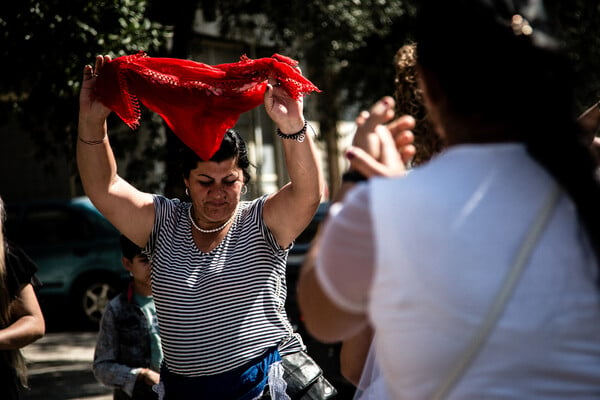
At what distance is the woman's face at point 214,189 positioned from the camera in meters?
3.22

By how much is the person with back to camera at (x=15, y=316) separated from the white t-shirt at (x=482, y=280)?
221 centimetres

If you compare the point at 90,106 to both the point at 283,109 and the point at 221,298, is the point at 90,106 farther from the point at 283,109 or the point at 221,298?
the point at 221,298

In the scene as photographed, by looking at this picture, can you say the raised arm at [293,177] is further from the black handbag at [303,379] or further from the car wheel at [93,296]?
the car wheel at [93,296]

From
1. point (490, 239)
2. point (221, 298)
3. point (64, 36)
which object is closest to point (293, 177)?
point (221, 298)

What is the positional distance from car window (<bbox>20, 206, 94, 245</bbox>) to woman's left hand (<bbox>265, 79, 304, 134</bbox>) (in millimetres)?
7695

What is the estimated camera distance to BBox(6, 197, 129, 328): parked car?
10141 millimetres

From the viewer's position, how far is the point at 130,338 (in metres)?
3.89

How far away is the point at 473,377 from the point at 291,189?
157 centimetres

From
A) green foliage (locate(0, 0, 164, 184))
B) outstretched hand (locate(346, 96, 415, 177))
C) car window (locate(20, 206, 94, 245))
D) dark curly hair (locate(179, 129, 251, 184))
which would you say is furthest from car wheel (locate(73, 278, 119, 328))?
outstretched hand (locate(346, 96, 415, 177))

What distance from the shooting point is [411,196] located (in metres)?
1.57

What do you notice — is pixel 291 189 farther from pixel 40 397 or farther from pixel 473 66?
pixel 40 397

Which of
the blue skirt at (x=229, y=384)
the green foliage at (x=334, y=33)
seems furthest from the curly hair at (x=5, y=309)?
the green foliage at (x=334, y=33)

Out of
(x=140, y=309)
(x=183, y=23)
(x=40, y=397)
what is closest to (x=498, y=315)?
(x=140, y=309)

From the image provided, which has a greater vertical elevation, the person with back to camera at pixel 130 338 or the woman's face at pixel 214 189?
the woman's face at pixel 214 189
